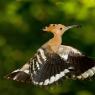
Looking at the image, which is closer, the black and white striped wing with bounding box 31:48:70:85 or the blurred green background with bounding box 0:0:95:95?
the black and white striped wing with bounding box 31:48:70:85

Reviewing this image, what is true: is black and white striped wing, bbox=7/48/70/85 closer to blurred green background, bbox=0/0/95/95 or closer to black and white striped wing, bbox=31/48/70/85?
black and white striped wing, bbox=31/48/70/85

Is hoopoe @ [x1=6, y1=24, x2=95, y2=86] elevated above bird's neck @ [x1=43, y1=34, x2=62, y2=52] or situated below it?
below

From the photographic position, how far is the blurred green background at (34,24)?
1.71m

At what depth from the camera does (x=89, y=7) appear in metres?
1.74

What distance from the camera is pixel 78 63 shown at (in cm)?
130

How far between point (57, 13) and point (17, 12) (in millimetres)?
170

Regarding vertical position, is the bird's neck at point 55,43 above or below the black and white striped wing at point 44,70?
above

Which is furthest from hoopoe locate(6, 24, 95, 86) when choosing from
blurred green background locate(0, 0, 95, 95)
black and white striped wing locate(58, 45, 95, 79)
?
blurred green background locate(0, 0, 95, 95)

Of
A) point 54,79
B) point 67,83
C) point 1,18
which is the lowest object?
point 67,83

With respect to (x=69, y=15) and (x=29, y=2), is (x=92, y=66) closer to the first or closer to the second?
(x=69, y=15)

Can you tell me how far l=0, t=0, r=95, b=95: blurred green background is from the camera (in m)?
1.71

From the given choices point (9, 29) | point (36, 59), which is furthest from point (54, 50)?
point (9, 29)

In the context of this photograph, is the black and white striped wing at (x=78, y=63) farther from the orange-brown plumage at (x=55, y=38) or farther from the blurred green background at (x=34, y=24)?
the blurred green background at (x=34, y=24)

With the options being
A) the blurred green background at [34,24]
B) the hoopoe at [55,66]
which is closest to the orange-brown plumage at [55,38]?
the hoopoe at [55,66]
